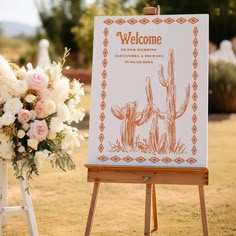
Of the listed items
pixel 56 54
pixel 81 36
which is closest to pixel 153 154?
pixel 81 36

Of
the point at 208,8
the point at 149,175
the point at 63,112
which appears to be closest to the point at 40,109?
the point at 63,112

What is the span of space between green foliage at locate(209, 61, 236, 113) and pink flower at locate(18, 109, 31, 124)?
11.2 metres

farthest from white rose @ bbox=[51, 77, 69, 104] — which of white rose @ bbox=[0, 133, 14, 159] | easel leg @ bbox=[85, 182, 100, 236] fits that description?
easel leg @ bbox=[85, 182, 100, 236]

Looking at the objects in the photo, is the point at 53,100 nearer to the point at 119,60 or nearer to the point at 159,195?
the point at 119,60

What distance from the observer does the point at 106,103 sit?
4836 millimetres

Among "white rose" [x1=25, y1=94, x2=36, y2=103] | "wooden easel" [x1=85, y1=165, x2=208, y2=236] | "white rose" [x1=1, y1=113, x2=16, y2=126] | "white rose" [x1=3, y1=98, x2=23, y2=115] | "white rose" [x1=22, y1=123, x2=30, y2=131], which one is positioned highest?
"white rose" [x1=25, y1=94, x2=36, y2=103]

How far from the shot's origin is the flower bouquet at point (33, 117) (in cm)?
457

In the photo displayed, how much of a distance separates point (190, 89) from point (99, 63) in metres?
0.73

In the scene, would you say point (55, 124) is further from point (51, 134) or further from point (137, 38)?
point (137, 38)

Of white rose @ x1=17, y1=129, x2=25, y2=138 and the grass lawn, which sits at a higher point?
white rose @ x1=17, y1=129, x2=25, y2=138

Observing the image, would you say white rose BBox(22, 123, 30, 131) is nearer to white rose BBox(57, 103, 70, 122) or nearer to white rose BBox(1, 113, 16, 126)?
white rose BBox(1, 113, 16, 126)

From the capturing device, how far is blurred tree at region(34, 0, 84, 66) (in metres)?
38.9

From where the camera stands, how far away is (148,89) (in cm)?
482

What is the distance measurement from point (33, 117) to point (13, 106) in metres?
0.17
